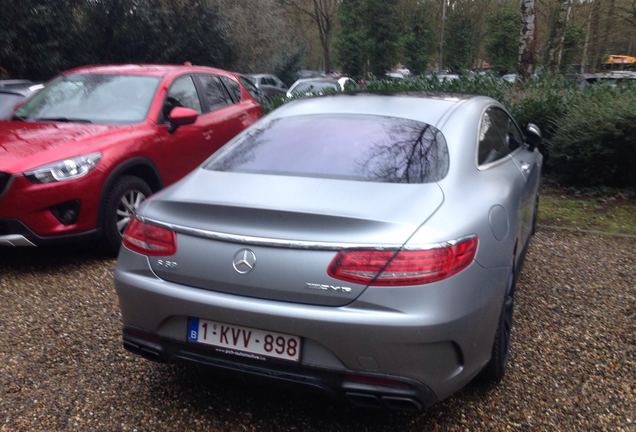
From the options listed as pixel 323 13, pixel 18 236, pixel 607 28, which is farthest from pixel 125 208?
pixel 323 13

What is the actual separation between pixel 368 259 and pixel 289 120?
5.03ft

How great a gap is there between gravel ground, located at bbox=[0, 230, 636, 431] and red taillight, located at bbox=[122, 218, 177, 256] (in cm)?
72

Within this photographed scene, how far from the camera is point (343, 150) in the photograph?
326cm

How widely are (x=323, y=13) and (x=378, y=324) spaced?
37.3 meters

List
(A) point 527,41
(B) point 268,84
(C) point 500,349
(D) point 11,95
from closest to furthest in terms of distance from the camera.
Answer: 1. (C) point 500,349
2. (D) point 11,95
3. (A) point 527,41
4. (B) point 268,84

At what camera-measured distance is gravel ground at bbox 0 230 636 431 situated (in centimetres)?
301

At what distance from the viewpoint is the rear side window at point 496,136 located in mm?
3572

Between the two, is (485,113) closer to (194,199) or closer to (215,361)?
(194,199)

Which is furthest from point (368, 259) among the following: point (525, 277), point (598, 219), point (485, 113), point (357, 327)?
point (598, 219)

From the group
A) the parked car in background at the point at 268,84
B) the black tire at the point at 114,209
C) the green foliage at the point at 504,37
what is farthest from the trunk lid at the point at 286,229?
the green foliage at the point at 504,37

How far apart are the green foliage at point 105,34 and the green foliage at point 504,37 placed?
41.3 feet

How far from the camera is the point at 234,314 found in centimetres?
261

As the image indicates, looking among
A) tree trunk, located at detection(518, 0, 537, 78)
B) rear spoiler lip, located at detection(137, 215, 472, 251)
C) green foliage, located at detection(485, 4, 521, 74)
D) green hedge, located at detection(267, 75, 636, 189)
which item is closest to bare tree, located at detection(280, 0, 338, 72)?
green foliage, located at detection(485, 4, 521, 74)

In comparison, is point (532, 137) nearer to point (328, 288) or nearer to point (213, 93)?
point (328, 288)
